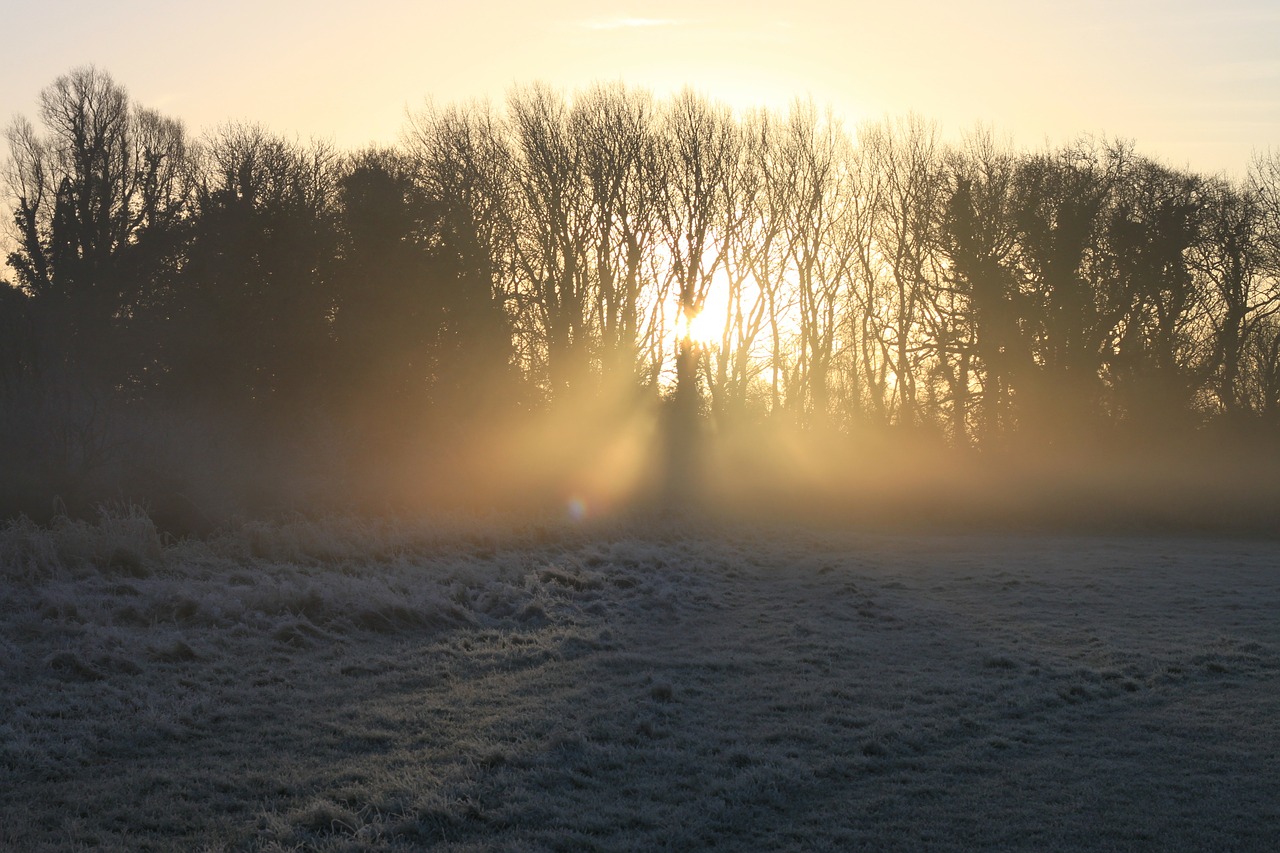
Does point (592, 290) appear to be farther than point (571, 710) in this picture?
Yes

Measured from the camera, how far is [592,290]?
129 feet

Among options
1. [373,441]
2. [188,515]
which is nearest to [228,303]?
[373,441]

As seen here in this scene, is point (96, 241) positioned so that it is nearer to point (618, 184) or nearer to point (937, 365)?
point (618, 184)

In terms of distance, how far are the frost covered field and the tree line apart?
29.6 feet

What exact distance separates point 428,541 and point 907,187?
34.0 meters

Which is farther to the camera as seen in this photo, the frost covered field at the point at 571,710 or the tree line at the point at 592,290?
the tree line at the point at 592,290

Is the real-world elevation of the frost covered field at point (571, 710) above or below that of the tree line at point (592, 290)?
below

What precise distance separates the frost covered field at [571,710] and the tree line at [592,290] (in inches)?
355

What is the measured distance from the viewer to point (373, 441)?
2569 centimetres

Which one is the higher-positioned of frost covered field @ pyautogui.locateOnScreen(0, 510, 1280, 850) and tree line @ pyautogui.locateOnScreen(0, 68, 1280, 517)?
tree line @ pyautogui.locateOnScreen(0, 68, 1280, 517)

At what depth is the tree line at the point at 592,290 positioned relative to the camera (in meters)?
25.2

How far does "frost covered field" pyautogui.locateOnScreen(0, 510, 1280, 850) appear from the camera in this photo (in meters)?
5.81

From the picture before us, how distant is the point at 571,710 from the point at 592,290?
3191 centimetres

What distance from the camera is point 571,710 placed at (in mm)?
8367
